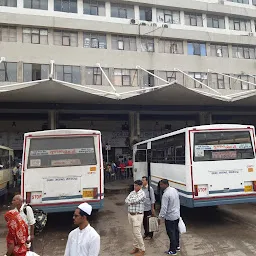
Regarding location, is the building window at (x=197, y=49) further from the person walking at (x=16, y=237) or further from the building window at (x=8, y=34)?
the person walking at (x=16, y=237)

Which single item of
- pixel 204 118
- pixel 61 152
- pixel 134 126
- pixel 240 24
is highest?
pixel 240 24

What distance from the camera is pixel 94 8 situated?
26.9m

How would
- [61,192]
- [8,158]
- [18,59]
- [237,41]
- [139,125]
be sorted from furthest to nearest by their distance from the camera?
[237,41], [139,125], [18,59], [8,158], [61,192]

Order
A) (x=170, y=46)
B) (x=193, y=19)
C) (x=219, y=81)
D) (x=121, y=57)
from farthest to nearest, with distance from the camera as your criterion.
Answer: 1. (x=193, y=19)
2. (x=219, y=81)
3. (x=170, y=46)
4. (x=121, y=57)

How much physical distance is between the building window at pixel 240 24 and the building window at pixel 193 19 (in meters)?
3.83

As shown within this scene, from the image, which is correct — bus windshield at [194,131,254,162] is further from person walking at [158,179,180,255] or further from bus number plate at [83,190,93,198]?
bus number plate at [83,190,93,198]

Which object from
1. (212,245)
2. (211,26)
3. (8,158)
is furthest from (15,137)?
(211,26)

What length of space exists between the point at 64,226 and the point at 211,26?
92.4 feet

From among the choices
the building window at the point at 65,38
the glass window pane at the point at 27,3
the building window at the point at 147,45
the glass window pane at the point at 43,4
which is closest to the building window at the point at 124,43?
the building window at the point at 147,45

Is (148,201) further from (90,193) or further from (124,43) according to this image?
(124,43)

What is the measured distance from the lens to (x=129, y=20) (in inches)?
1094

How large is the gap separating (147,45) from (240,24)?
12366mm

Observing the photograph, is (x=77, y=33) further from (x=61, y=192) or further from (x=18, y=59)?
(x=61, y=192)

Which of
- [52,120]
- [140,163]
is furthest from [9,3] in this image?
[140,163]
